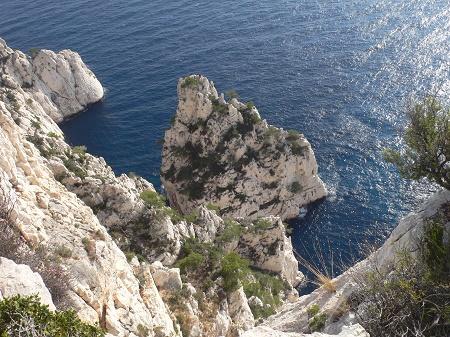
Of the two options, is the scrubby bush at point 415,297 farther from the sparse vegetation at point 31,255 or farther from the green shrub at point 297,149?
the green shrub at point 297,149

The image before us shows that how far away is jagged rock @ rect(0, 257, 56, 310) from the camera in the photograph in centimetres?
1611

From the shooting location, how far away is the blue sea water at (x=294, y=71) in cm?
7444

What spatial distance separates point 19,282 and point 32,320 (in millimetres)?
2703

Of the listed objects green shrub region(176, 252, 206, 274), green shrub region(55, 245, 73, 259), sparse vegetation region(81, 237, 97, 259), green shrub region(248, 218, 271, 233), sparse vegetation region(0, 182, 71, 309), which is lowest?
green shrub region(248, 218, 271, 233)

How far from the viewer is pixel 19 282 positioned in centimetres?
1656

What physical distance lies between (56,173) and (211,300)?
18457 millimetres

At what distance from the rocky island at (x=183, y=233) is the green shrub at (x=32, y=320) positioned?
0.15 meters

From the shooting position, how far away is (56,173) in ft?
129

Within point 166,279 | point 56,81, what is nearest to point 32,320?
point 166,279

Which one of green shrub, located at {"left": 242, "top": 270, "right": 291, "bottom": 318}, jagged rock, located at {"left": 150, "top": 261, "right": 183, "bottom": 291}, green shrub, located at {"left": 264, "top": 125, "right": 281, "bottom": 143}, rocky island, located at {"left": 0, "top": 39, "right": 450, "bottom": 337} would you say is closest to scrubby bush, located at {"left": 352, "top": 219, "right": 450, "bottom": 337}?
rocky island, located at {"left": 0, "top": 39, "right": 450, "bottom": 337}

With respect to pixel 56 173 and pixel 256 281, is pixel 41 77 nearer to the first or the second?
pixel 56 173

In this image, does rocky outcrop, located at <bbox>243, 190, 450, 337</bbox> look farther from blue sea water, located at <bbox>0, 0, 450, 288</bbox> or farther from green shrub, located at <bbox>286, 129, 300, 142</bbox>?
green shrub, located at <bbox>286, 129, 300, 142</bbox>

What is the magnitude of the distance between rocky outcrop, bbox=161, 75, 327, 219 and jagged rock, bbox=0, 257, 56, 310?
51917 millimetres

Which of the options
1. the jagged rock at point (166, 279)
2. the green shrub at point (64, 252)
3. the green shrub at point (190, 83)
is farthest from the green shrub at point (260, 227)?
the green shrub at point (64, 252)
